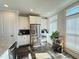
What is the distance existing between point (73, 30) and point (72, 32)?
0.14m

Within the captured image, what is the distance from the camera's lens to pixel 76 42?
176 inches

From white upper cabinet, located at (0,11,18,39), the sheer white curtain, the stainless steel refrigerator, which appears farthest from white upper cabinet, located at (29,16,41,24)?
the sheer white curtain

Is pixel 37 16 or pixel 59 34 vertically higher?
pixel 37 16

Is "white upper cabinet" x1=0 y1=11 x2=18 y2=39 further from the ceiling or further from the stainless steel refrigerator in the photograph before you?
the stainless steel refrigerator

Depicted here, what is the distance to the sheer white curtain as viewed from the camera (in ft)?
14.6

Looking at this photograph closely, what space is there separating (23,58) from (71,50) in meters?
2.54

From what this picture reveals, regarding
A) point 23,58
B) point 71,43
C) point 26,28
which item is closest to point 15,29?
point 26,28

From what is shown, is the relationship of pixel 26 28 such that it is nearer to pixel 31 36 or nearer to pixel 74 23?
pixel 31 36

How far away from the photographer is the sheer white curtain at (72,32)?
14.6ft

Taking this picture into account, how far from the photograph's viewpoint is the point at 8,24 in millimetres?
6230

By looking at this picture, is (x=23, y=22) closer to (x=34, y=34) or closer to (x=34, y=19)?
(x=34, y=19)

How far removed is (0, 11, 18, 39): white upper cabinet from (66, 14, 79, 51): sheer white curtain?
3.43 metres

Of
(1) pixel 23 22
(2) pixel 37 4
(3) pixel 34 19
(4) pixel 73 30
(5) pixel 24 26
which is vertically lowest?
(4) pixel 73 30

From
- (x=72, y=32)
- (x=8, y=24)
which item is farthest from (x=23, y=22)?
(x=72, y=32)
